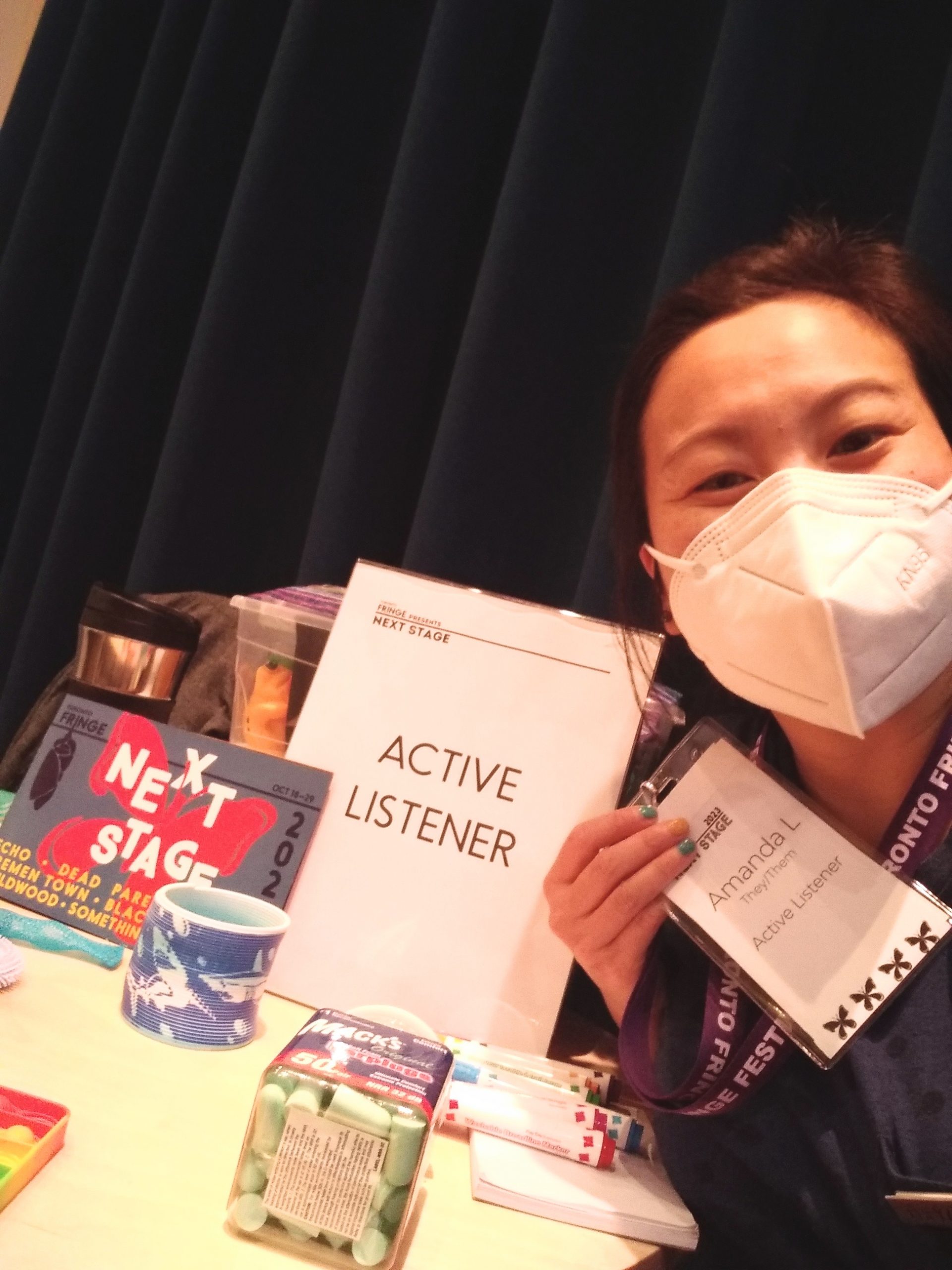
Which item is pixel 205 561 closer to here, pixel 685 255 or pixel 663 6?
pixel 685 255

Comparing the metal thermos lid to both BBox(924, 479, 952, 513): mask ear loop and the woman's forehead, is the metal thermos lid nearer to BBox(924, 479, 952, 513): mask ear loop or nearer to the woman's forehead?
the woman's forehead

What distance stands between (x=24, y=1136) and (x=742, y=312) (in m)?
0.70

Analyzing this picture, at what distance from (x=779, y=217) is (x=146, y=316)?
94cm

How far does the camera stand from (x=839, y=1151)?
0.51m

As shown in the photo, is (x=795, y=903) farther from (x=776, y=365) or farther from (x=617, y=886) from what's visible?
(x=776, y=365)

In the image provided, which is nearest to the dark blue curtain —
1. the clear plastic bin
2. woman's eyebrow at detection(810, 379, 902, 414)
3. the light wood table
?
the clear plastic bin

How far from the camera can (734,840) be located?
1.93 feet

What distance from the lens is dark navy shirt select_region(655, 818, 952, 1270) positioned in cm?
48

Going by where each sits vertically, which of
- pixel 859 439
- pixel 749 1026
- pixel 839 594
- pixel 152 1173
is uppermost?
pixel 859 439

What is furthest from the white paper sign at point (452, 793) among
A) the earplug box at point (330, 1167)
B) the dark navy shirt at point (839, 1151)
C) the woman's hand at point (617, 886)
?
the earplug box at point (330, 1167)

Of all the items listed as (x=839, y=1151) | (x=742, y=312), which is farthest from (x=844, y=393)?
(x=839, y=1151)

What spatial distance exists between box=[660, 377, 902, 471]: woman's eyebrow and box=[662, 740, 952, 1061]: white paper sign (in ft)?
0.72

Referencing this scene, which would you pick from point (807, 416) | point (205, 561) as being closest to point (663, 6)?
point (807, 416)

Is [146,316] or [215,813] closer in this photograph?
[215,813]
